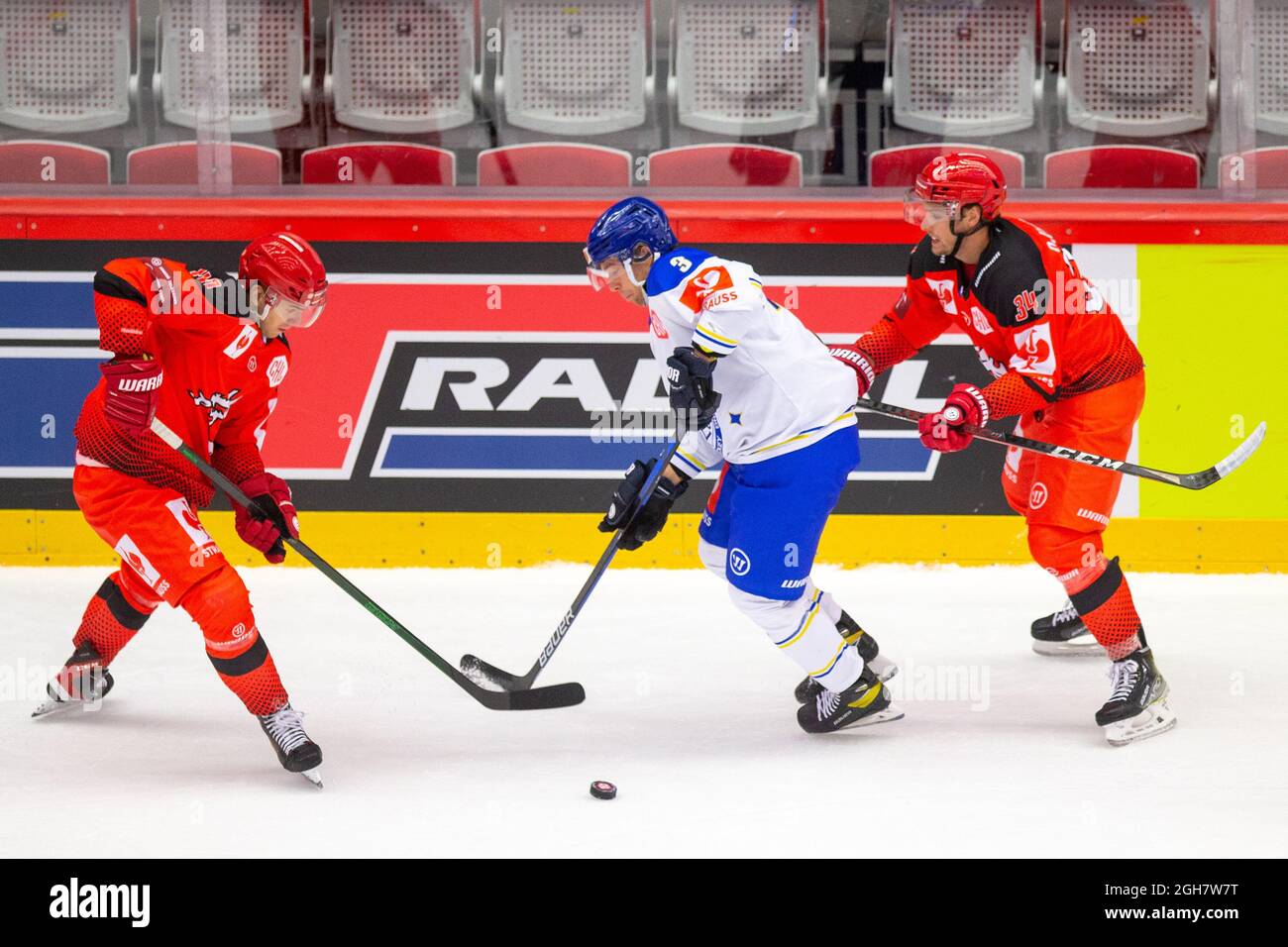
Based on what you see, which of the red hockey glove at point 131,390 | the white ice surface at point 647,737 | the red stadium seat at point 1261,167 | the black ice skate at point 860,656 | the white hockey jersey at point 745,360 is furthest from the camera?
the red stadium seat at point 1261,167

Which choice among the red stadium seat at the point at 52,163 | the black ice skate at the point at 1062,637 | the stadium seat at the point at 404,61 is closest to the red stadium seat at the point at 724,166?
the stadium seat at the point at 404,61

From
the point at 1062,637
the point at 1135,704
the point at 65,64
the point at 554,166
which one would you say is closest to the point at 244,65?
the point at 65,64

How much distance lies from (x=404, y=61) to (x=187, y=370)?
93.1 inches

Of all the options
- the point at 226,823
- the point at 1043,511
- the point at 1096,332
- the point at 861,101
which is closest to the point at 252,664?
the point at 226,823

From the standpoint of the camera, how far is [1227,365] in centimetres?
500

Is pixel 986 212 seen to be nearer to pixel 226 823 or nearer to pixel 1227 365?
pixel 1227 365

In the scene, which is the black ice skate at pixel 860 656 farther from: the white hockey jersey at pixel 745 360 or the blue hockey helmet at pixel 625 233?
the blue hockey helmet at pixel 625 233

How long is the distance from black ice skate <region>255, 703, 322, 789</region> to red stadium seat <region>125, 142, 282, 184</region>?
2.52 m

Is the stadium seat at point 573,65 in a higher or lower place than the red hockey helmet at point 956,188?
higher

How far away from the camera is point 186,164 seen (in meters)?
5.16

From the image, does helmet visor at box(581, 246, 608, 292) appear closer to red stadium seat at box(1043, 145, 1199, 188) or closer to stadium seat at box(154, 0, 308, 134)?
stadium seat at box(154, 0, 308, 134)

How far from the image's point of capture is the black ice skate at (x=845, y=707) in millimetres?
3541

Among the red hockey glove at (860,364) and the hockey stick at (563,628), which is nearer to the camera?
the hockey stick at (563,628)

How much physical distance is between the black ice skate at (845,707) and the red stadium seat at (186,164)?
2788 mm
